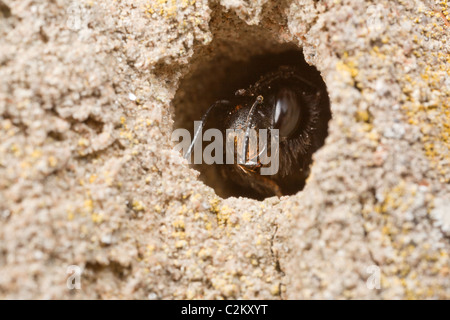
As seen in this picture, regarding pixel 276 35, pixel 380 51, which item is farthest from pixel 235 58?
pixel 380 51

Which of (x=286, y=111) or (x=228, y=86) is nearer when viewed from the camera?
(x=286, y=111)

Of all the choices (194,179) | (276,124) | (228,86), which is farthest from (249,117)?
(194,179)

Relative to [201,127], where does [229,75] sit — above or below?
above

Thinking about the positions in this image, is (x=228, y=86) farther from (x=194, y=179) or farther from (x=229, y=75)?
(x=194, y=179)

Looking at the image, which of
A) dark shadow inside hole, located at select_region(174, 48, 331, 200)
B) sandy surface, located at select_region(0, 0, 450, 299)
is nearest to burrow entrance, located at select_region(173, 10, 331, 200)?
dark shadow inside hole, located at select_region(174, 48, 331, 200)

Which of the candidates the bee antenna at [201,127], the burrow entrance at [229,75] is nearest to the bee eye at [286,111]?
the burrow entrance at [229,75]

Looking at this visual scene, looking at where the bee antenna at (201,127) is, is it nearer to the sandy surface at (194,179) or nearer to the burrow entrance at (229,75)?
the burrow entrance at (229,75)

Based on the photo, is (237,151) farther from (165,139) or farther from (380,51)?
(380,51)
